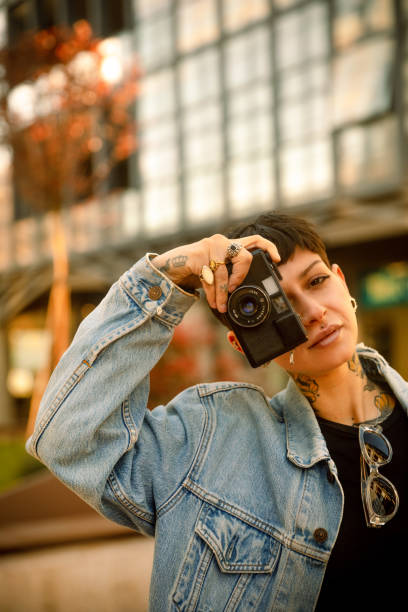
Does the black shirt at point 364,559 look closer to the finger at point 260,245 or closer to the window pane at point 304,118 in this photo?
the finger at point 260,245

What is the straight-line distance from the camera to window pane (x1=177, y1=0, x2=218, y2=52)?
436 inches

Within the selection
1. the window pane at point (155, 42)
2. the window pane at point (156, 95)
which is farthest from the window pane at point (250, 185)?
the window pane at point (155, 42)

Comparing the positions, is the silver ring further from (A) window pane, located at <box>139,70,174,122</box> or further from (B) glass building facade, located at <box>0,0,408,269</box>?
(A) window pane, located at <box>139,70,174,122</box>

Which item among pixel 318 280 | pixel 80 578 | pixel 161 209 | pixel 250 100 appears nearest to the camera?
pixel 318 280

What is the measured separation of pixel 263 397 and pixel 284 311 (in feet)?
1.00

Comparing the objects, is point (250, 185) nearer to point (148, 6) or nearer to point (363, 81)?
point (363, 81)

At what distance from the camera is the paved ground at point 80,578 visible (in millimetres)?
3635

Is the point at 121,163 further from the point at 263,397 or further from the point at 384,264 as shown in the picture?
the point at 263,397

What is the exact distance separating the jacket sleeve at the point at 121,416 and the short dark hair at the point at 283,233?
22 centimetres

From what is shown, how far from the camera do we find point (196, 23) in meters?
11.3

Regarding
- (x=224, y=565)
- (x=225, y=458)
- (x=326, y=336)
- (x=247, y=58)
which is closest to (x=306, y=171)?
(x=247, y=58)

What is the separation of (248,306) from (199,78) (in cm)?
1102

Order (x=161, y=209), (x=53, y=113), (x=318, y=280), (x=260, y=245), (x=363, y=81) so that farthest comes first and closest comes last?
(x=161, y=209), (x=363, y=81), (x=53, y=113), (x=318, y=280), (x=260, y=245)

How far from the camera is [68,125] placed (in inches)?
260
